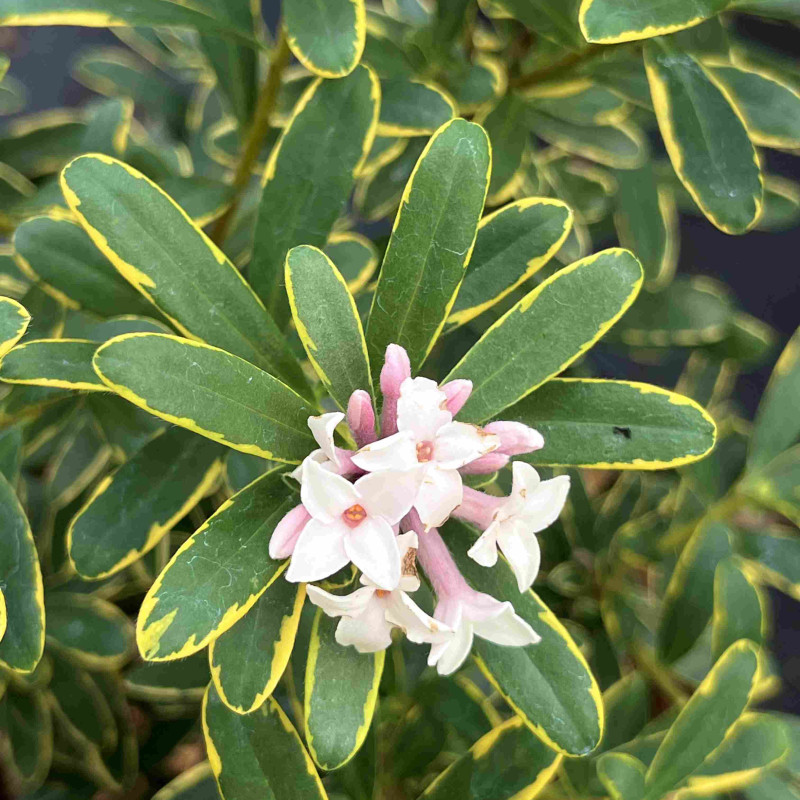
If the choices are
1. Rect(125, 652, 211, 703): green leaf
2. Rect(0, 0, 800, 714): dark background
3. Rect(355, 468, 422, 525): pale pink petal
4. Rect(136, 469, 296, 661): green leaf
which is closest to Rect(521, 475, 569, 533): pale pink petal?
Rect(355, 468, 422, 525): pale pink petal

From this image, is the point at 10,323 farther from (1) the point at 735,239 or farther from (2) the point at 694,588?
(1) the point at 735,239

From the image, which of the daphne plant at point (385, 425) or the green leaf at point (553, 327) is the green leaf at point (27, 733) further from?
the green leaf at point (553, 327)

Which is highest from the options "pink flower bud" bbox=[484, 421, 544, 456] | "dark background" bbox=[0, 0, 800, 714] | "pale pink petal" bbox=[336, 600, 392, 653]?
"pink flower bud" bbox=[484, 421, 544, 456]

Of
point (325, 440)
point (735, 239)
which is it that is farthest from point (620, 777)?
point (735, 239)

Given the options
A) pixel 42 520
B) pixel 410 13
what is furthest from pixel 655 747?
pixel 410 13

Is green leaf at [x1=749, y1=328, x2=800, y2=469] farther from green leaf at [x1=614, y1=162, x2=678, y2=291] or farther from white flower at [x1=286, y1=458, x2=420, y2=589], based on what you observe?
white flower at [x1=286, y1=458, x2=420, y2=589]
